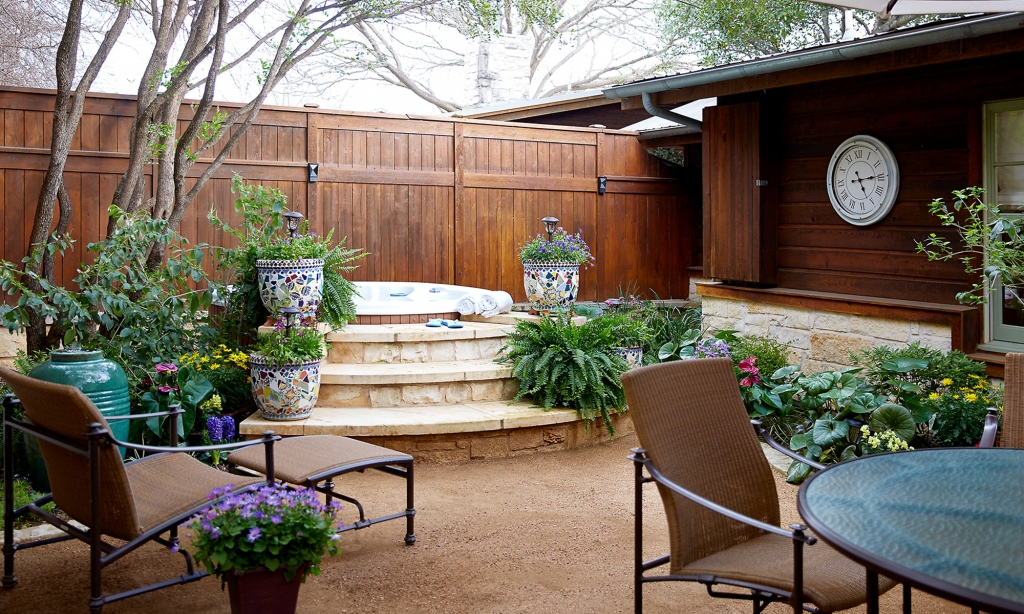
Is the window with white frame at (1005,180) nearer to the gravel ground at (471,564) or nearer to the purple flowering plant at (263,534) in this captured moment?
the gravel ground at (471,564)

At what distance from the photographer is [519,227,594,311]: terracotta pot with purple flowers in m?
6.83

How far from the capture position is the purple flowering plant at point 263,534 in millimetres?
2564

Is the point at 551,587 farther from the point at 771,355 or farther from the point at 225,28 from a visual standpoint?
the point at 225,28

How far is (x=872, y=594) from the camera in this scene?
178 centimetres

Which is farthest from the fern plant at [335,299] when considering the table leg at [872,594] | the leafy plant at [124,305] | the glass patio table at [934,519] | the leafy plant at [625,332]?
the table leg at [872,594]

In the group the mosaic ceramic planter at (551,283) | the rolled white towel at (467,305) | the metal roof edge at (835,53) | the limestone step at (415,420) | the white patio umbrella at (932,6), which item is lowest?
the limestone step at (415,420)

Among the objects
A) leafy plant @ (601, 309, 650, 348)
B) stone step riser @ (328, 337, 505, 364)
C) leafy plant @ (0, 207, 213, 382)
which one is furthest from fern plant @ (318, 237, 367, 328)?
leafy plant @ (601, 309, 650, 348)

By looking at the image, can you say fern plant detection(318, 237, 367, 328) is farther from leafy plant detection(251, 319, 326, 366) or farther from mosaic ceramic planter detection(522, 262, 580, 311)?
mosaic ceramic planter detection(522, 262, 580, 311)

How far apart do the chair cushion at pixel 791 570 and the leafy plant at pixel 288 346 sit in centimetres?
318

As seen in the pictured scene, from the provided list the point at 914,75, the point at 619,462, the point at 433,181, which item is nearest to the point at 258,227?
the point at 433,181

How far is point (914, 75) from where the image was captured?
5766 mm

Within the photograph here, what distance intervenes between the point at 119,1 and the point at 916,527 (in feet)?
18.3

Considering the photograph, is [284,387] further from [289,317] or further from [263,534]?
[263,534]

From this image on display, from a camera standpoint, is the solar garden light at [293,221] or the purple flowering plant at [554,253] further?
the purple flowering plant at [554,253]
